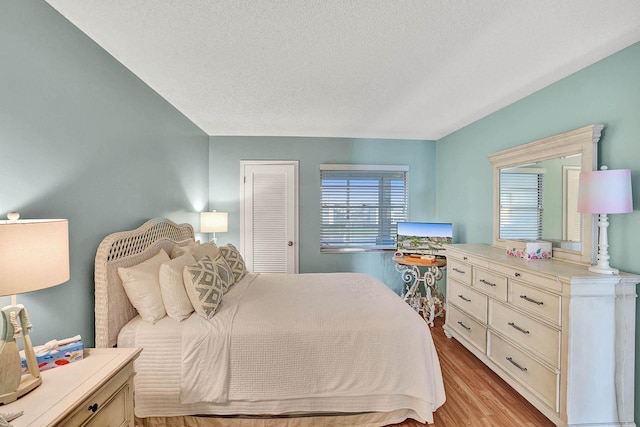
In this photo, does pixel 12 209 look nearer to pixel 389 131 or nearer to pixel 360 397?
pixel 360 397

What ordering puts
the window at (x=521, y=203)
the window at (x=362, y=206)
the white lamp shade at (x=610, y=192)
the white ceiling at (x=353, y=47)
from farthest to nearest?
the window at (x=362, y=206), the window at (x=521, y=203), the white lamp shade at (x=610, y=192), the white ceiling at (x=353, y=47)

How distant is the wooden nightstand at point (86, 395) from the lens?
98cm

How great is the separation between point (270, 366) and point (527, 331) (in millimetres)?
1896

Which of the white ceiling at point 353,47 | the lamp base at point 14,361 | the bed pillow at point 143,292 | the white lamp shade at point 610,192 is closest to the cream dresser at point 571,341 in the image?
the white lamp shade at point 610,192

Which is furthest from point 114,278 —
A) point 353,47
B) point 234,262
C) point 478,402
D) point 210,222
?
point 478,402

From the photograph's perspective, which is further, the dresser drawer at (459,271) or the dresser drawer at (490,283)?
the dresser drawer at (459,271)

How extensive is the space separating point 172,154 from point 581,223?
12.2 ft

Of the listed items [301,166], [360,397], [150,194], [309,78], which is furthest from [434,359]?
[301,166]

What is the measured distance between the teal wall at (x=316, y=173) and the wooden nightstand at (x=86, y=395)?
2.76 metres

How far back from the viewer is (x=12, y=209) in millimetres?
1307

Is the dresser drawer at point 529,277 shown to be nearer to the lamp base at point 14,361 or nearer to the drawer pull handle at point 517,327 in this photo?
the drawer pull handle at point 517,327

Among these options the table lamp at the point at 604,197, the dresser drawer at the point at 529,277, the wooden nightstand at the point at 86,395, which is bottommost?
the wooden nightstand at the point at 86,395

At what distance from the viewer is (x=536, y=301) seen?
1.95 m

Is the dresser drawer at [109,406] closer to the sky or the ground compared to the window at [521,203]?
closer to the ground
